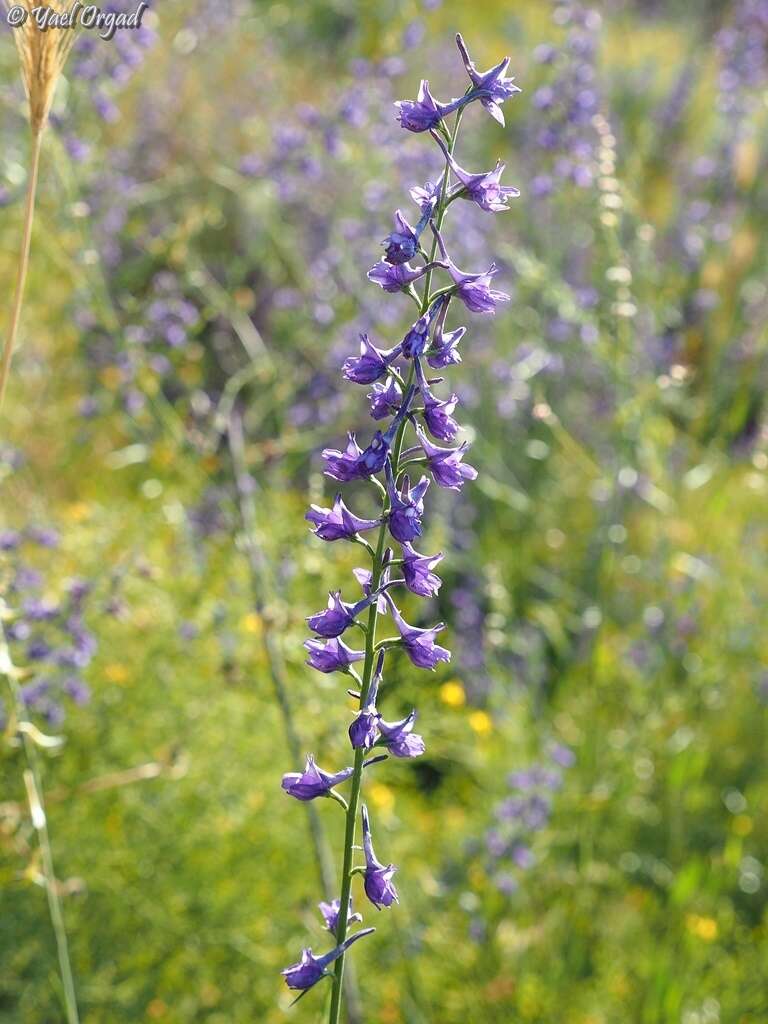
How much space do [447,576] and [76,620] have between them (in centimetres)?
284

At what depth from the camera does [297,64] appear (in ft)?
36.0

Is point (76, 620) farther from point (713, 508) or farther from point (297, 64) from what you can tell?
point (297, 64)

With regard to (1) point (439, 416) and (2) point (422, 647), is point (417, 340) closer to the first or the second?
(1) point (439, 416)

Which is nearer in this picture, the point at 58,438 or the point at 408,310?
the point at 408,310

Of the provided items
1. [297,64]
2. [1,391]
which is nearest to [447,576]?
[1,391]

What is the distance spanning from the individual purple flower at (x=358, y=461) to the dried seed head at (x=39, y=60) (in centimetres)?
64

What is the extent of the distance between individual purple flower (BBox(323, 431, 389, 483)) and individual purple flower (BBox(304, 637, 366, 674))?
21 cm

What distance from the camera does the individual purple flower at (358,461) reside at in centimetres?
134

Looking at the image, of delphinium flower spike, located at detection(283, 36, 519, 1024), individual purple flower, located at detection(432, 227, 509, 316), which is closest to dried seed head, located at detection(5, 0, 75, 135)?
delphinium flower spike, located at detection(283, 36, 519, 1024)

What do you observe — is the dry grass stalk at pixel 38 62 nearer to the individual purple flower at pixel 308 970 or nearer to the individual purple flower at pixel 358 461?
the individual purple flower at pixel 358 461

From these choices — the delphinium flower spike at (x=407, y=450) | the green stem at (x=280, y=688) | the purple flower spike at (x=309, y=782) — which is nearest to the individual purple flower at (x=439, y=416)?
the delphinium flower spike at (x=407, y=450)

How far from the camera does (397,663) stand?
8.25 feet

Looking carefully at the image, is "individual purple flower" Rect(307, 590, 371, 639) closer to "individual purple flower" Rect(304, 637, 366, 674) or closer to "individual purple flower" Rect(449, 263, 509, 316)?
"individual purple flower" Rect(304, 637, 366, 674)

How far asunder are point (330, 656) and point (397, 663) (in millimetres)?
1078
